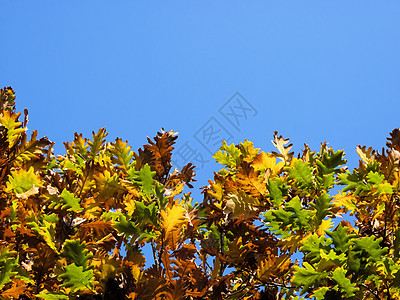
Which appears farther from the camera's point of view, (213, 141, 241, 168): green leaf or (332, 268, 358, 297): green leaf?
(213, 141, 241, 168): green leaf

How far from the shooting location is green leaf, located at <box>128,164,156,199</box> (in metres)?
3.02

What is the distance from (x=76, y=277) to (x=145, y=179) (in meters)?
0.86

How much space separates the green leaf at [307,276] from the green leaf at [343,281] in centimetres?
8

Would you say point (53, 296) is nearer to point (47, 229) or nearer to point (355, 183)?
point (47, 229)

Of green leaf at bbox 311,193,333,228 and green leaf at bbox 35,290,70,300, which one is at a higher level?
green leaf at bbox 311,193,333,228

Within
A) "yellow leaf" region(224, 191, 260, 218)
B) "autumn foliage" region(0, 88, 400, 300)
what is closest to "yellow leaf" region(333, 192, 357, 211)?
"autumn foliage" region(0, 88, 400, 300)

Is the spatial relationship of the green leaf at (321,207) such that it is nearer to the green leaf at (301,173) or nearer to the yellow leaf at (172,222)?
the green leaf at (301,173)

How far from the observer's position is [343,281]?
8.58 feet

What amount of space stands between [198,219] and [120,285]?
0.85 m

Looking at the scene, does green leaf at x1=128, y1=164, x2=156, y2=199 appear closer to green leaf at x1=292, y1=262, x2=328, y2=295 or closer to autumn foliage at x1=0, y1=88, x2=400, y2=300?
autumn foliage at x1=0, y1=88, x2=400, y2=300

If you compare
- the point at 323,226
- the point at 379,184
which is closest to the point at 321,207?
the point at 323,226

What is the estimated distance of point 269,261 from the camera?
9.70 ft

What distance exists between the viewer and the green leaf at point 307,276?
2674 mm

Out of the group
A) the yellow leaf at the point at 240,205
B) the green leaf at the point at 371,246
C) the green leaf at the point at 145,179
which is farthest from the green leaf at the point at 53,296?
the green leaf at the point at 371,246
